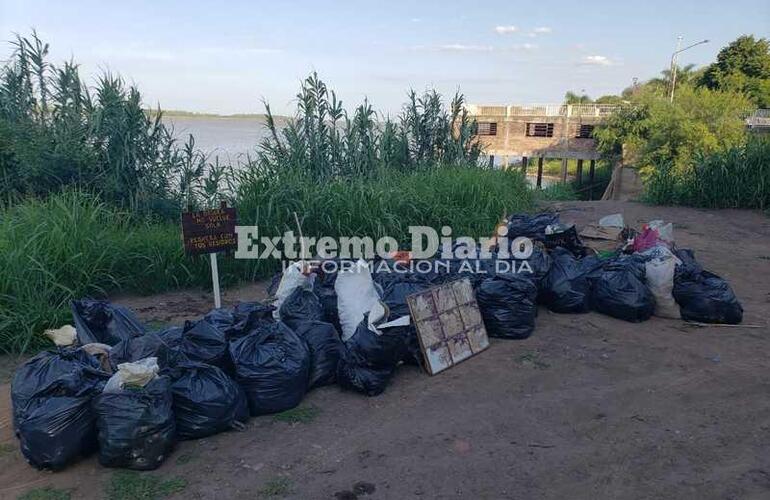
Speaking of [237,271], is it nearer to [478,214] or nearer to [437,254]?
[437,254]

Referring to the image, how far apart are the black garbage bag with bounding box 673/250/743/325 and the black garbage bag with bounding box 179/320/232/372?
3.86 m

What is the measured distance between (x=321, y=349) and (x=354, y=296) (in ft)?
1.87

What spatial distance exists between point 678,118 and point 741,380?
2030 centimetres

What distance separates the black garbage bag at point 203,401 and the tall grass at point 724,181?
10.8 metres

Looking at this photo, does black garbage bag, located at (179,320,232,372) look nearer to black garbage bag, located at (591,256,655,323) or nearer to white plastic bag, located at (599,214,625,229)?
black garbage bag, located at (591,256,655,323)

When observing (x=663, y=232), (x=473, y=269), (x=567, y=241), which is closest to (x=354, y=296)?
(x=473, y=269)

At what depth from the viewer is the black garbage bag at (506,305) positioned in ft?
14.4

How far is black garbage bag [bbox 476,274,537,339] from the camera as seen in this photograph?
4379 millimetres

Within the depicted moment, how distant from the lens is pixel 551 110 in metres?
29.3

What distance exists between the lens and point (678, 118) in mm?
20906

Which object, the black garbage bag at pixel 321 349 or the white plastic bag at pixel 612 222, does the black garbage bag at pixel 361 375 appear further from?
the white plastic bag at pixel 612 222

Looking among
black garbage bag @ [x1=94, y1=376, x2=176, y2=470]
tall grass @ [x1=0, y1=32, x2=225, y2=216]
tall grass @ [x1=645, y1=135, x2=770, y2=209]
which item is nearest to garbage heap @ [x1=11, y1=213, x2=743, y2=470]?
black garbage bag @ [x1=94, y1=376, x2=176, y2=470]

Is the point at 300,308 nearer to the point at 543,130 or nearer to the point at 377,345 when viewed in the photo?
the point at 377,345

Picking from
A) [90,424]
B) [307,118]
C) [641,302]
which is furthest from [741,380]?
[307,118]
